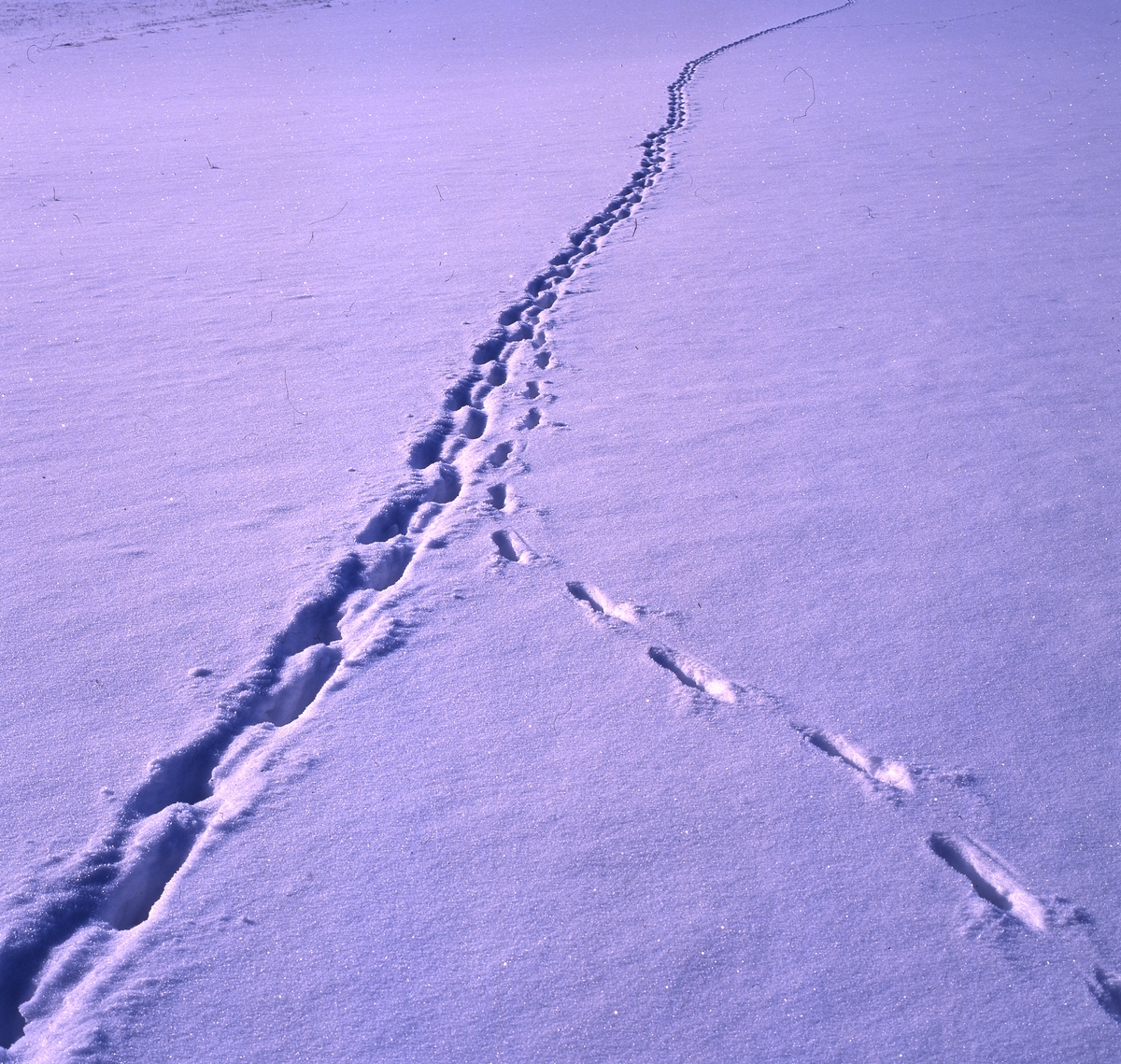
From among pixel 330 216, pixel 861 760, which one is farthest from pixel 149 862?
pixel 330 216

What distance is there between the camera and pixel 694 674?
2.05 metres

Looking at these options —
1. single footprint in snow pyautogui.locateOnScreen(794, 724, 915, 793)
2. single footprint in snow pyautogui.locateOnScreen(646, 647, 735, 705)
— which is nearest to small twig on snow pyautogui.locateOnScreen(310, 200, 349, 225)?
single footprint in snow pyautogui.locateOnScreen(646, 647, 735, 705)

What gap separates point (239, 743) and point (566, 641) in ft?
2.30

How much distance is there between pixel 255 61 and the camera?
517 inches

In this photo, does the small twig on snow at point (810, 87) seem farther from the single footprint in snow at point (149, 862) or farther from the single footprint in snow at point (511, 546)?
the single footprint in snow at point (149, 862)

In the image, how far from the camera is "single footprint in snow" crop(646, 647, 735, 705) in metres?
2.00

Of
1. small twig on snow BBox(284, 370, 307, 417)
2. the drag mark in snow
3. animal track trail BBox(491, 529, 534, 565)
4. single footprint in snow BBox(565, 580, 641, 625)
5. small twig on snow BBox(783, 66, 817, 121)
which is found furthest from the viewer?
small twig on snow BBox(783, 66, 817, 121)

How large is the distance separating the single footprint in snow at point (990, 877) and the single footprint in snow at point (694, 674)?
18.9 inches

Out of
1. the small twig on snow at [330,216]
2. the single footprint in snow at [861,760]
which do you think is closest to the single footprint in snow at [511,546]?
the single footprint in snow at [861,760]

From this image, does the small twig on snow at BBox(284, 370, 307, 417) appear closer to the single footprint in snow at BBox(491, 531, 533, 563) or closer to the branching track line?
the branching track line

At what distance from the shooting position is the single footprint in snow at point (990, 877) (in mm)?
1521

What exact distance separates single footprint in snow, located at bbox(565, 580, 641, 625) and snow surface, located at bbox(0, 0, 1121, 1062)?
0.01 meters

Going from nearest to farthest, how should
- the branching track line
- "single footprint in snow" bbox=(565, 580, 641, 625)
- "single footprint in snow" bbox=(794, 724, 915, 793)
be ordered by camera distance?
the branching track line, "single footprint in snow" bbox=(794, 724, 915, 793), "single footprint in snow" bbox=(565, 580, 641, 625)

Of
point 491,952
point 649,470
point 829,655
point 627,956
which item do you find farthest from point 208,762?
point 649,470
